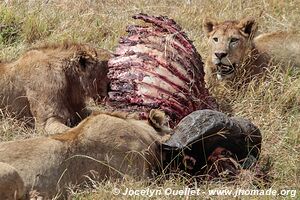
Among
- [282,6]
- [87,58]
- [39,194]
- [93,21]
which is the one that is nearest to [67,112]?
[87,58]

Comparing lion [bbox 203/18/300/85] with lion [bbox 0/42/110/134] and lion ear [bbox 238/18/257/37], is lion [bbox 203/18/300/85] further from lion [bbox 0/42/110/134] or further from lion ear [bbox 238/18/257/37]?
lion [bbox 0/42/110/134]

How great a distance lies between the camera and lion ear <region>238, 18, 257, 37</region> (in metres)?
7.72

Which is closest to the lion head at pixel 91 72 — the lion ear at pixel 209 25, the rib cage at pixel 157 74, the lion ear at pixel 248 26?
the rib cage at pixel 157 74

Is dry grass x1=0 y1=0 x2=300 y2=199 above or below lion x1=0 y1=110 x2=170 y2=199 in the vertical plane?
below

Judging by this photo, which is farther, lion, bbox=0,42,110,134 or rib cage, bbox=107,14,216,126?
lion, bbox=0,42,110,134

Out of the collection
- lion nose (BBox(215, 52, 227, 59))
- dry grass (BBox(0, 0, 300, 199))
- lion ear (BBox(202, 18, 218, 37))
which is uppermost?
lion ear (BBox(202, 18, 218, 37))

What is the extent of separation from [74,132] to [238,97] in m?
2.28

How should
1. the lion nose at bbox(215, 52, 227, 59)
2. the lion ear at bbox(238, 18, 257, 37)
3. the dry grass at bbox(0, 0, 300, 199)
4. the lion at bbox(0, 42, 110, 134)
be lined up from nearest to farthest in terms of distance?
the dry grass at bbox(0, 0, 300, 199), the lion at bbox(0, 42, 110, 134), the lion nose at bbox(215, 52, 227, 59), the lion ear at bbox(238, 18, 257, 37)

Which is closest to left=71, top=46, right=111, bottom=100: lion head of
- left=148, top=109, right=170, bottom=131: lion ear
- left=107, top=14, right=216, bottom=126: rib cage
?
left=107, top=14, right=216, bottom=126: rib cage

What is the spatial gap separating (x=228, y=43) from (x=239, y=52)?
0.14m

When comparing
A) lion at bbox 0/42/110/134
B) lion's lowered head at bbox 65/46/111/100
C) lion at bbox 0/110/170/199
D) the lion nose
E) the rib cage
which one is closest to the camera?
lion at bbox 0/110/170/199

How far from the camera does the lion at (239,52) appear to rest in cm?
738

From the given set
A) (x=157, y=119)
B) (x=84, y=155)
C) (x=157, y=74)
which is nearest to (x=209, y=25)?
(x=157, y=74)

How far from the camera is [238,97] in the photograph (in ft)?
22.2
